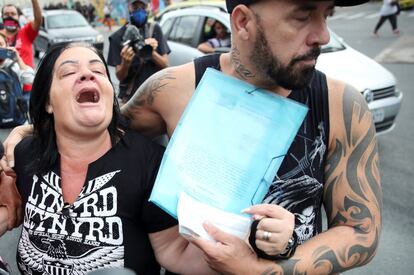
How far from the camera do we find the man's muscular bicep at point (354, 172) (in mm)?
1383

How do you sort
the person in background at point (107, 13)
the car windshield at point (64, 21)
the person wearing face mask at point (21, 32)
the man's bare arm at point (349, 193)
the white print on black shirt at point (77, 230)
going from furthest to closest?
1. the person in background at point (107, 13)
2. the car windshield at point (64, 21)
3. the person wearing face mask at point (21, 32)
4. the white print on black shirt at point (77, 230)
5. the man's bare arm at point (349, 193)

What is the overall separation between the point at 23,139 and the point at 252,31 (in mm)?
1037

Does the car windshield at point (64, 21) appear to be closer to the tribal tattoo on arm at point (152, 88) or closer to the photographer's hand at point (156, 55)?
the photographer's hand at point (156, 55)

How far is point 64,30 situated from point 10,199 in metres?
13.1

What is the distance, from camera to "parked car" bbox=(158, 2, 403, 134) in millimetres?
4867

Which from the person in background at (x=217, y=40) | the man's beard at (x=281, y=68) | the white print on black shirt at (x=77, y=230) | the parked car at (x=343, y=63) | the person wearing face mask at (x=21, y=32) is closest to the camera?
the man's beard at (x=281, y=68)

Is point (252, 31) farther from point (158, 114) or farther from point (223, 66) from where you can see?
point (158, 114)

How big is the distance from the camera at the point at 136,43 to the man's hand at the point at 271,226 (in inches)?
117

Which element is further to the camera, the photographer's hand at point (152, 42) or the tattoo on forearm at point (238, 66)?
the photographer's hand at point (152, 42)

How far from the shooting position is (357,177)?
4.57 feet

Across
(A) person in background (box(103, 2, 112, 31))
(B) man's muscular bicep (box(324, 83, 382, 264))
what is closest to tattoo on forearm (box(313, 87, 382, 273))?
(B) man's muscular bicep (box(324, 83, 382, 264))

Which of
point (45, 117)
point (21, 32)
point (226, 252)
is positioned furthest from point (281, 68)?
point (21, 32)

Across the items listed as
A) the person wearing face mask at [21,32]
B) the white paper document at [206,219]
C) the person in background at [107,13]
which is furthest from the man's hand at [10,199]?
the person in background at [107,13]

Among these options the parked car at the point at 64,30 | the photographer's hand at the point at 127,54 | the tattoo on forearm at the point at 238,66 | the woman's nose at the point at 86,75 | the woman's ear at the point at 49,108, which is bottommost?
the parked car at the point at 64,30
